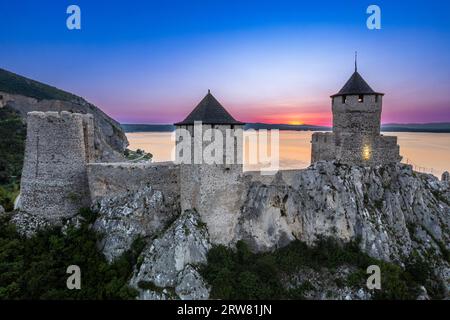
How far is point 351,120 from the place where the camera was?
52.7ft

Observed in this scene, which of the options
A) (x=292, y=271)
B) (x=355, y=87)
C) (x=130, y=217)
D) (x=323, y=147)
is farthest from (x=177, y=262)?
(x=355, y=87)

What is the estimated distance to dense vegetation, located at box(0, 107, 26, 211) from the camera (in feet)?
80.6

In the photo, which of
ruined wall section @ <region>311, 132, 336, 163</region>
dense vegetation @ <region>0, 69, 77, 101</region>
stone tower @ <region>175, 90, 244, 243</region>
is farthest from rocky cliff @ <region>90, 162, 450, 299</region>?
dense vegetation @ <region>0, 69, 77, 101</region>

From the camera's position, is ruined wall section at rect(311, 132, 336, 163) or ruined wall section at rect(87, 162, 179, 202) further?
ruined wall section at rect(311, 132, 336, 163)

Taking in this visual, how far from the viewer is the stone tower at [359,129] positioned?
15940 millimetres

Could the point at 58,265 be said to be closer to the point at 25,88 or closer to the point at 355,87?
the point at 355,87

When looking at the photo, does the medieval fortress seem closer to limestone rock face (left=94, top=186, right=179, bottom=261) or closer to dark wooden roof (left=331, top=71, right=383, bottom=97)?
limestone rock face (left=94, top=186, right=179, bottom=261)

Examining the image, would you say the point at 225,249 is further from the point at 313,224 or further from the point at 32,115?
the point at 32,115

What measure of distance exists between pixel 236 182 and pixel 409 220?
9623 millimetres

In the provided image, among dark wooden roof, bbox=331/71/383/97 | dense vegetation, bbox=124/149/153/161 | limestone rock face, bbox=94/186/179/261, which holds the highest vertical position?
dark wooden roof, bbox=331/71/383/97

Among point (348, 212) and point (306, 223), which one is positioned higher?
point (348, 212)

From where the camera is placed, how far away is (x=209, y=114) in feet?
44.2

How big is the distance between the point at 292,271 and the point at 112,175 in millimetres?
9162

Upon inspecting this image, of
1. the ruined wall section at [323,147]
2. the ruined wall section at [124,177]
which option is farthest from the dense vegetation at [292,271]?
the ruined wall section at [323,147]
